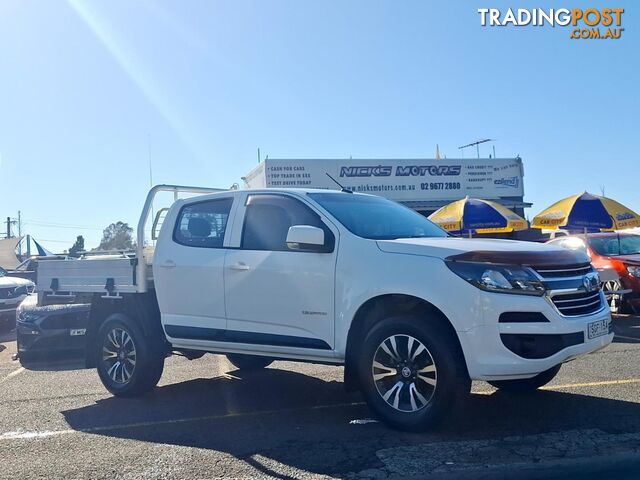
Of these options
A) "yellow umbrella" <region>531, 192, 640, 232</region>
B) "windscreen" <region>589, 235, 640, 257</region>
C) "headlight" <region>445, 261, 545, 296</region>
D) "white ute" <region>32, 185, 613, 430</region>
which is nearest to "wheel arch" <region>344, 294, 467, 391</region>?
"white ute" <region>32, 185, 613, 430</region>

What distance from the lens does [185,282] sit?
6402 millimetres

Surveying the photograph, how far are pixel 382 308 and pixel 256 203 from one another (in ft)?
5.56

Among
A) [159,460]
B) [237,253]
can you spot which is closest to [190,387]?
[237,253]

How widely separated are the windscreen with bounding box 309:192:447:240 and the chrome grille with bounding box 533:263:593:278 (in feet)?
4.25

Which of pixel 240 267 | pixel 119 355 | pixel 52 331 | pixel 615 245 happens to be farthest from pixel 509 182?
pixel 240 267

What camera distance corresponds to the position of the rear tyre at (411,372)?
486cm

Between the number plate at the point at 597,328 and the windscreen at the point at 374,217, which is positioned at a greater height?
the windscreen at the point at 374,217

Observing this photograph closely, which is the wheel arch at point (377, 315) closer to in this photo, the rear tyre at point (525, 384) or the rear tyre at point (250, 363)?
the rear tyre at point (525, 384)

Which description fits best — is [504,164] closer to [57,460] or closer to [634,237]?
[634,237]

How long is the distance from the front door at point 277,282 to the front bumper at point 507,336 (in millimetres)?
1231

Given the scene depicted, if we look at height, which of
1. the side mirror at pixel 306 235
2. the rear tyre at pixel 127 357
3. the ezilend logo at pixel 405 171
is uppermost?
the ezilend logo at pixel 405 171

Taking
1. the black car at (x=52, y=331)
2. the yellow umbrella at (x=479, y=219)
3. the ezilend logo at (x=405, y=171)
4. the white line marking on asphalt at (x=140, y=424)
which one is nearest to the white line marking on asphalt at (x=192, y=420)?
the white line marking on asphalt at (x=140, y=424)

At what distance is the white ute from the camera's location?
4781 millimetres

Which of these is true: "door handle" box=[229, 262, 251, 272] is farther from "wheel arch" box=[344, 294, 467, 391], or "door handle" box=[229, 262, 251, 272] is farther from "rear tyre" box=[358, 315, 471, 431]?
"rear tyre" box=[358, 315, 471, 431]
